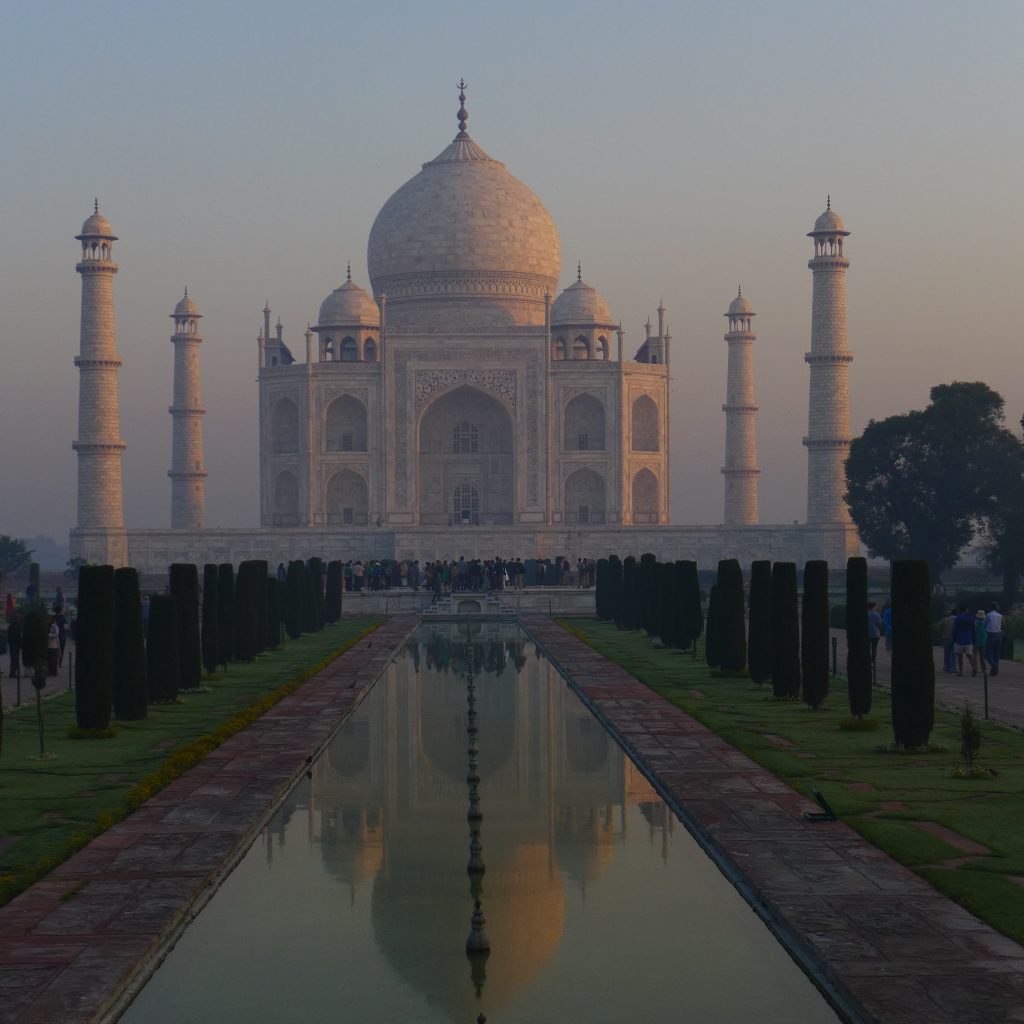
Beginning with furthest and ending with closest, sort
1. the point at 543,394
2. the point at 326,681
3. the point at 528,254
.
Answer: the point at 528,254 < the point at 543,394 < the point at 326,681

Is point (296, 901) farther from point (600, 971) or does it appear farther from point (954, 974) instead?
point (954, 974)

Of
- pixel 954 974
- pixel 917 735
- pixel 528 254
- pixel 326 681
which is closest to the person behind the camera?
pixel 954 974

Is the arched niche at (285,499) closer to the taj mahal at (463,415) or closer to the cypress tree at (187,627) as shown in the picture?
the taj mahal at (463,415)

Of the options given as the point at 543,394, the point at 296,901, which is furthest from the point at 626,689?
the point at 543,394

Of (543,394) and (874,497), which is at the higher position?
(543,394)

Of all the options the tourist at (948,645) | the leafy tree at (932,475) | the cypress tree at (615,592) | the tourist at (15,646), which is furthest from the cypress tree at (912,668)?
the leafy tree at (932,475)

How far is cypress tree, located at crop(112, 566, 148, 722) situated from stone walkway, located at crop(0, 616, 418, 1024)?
1973 millimetres

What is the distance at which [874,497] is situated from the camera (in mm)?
38312

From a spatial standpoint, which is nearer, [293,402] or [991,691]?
[991,691]

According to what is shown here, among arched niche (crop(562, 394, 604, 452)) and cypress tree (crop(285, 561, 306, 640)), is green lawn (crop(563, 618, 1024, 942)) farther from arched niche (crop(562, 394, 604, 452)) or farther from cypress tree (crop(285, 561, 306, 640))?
arched niche (crop(562, 394, 604, 452))

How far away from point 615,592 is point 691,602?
27.1 ft

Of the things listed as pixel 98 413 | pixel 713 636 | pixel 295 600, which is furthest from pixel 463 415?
pixel 713 636

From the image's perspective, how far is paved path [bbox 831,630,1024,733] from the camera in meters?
14.2

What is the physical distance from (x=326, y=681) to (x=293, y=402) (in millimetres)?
30894
